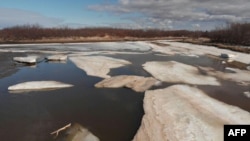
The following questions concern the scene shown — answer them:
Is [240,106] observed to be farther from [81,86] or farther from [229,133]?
[81,86]

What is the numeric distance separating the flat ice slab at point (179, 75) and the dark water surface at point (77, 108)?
1.03 meters

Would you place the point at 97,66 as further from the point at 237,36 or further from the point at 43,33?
the point at 43,33

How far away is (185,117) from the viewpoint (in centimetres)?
915

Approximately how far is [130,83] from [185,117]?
5.71 meters

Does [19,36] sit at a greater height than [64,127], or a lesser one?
greater

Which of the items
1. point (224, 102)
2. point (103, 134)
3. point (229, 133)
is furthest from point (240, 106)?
point (103, 134)

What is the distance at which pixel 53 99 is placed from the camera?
1168 cm

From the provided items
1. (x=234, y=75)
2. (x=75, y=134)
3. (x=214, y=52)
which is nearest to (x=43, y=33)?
(x=214, y=52)

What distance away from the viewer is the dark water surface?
834 centimetres

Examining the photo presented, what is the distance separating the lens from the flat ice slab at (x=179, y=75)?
15344mm

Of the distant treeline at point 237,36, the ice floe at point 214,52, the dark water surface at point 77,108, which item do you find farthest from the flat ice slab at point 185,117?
the distant treeline at point 237,36

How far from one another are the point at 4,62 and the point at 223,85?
17036mm

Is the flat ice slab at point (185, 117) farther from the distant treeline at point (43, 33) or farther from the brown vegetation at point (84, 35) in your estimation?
the distant treeline at point (43, 33)

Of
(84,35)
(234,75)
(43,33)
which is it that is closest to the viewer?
(234,75)
